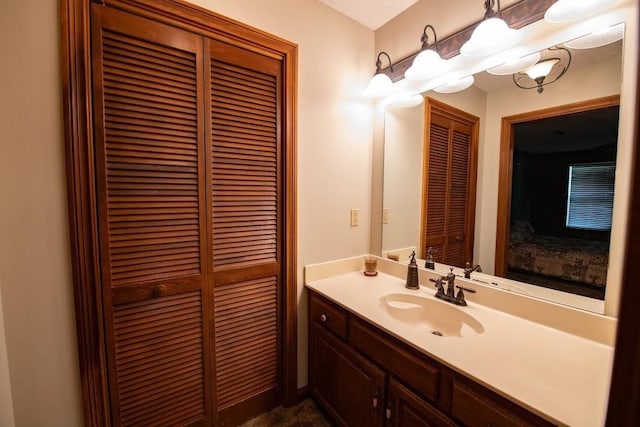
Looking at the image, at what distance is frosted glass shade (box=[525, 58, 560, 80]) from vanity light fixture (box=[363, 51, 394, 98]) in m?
0.73

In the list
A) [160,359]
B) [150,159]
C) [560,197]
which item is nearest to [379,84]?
[560,197]

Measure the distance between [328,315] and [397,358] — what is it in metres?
0.47

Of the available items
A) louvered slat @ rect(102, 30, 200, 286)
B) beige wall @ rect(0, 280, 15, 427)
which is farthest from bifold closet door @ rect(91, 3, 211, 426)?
beige wall @ rect(0, 280, 15, 427)

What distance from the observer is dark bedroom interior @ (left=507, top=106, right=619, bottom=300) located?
0.99m

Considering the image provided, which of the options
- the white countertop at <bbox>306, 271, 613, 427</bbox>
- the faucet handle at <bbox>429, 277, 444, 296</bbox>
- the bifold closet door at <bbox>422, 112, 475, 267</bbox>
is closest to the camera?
the white countertop at <bbox>306, 271, 613, 427</bbox>

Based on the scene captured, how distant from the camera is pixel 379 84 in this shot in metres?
1.65

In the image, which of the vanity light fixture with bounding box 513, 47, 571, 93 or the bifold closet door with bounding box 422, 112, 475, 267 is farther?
the bifold closet door with bounding box 422, 112, 475, 267

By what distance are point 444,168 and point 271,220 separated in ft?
3.59

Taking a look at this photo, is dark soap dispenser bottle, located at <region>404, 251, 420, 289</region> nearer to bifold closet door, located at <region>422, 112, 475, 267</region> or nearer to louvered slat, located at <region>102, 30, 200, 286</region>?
bifold closet door, located at <region>422, 112, 475, 267</region>

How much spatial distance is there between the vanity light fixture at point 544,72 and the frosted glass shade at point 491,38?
0.48ft

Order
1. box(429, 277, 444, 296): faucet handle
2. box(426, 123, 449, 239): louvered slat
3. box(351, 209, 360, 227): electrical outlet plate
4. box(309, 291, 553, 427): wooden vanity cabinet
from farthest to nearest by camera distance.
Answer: box(351, 209, 360, 227): electrical outlet plate
box(426, 123, 449, 239): louvered slat
box(429, 277, 444, 296): faucet handle
box(309, 291, 553, 427): wooden vanity cabinet

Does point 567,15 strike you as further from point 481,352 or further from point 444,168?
point 481,352

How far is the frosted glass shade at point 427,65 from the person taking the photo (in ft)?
4.57

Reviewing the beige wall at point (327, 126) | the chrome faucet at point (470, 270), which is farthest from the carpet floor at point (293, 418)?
the chrome faucet at point (470, 270)
